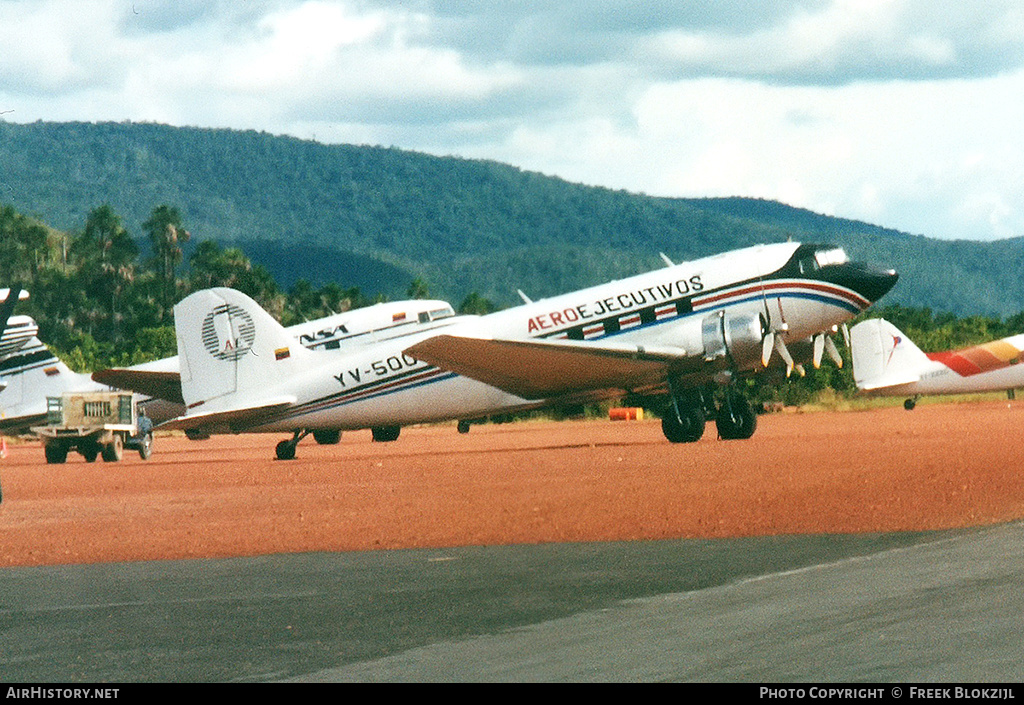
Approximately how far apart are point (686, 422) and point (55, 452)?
22092 mm

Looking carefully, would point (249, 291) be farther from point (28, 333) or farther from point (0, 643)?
point (0, 643)

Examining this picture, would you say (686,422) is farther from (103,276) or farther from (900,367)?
(103,276)

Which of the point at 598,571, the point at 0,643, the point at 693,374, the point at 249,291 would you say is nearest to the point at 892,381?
the point at 693,374

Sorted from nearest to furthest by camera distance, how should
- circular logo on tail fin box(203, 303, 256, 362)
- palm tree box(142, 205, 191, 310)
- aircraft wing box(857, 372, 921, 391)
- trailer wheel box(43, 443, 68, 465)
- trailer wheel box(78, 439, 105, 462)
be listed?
circular logo on tail fin box(203, 303, 256, 362)
trailer wheel box(43, 443, 68, 465)
trailer wheel box(78, 439, 105, 462)
aircraft wing box(857, 372, 921, 391)
palm tree box(142, 205, 191, 310)

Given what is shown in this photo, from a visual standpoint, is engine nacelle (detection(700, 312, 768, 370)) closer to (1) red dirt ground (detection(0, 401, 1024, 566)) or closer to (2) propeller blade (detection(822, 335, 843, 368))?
(1) red dirt ground (detection(0, 401, 1024, 566))

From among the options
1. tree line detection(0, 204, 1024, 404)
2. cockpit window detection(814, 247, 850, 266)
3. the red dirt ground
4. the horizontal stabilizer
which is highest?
tree line detection(0, 204, 1024, 404)

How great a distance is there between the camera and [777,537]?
16688mm

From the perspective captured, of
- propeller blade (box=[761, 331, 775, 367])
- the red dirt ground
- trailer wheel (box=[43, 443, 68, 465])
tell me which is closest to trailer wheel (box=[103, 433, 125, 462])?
trailer wheel (box=[43, 443, 68, 465])

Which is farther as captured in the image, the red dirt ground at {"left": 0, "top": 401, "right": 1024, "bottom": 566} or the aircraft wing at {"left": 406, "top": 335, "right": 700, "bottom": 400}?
the aircraft wing at {"left": 406, "top": 335, "right": 700, "bottom": 400}

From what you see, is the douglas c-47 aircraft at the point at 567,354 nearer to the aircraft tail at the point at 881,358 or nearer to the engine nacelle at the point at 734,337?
the engine nacelle at the point at 734,337

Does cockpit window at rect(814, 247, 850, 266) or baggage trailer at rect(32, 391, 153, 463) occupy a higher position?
cockpit window at rect(814, 247, 850, 266)

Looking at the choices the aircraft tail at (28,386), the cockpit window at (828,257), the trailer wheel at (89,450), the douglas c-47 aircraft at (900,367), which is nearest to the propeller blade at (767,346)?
the cockpit window at (828,257)

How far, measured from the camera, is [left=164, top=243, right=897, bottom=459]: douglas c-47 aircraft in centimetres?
3609

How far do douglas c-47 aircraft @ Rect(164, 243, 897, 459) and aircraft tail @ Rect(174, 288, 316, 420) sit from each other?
4 centimetres
